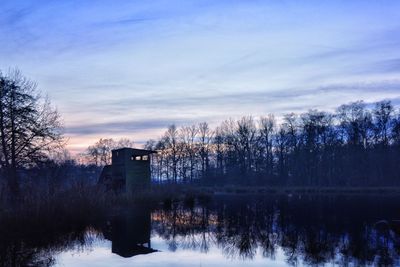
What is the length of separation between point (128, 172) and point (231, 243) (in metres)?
25.7

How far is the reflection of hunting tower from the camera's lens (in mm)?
41562

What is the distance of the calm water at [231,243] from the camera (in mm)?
14109

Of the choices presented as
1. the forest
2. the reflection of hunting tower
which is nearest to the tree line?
the forest

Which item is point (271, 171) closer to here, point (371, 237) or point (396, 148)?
point (396, 148)

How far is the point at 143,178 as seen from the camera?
43625 mm

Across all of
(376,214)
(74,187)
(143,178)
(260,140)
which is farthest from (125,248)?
(260,140)

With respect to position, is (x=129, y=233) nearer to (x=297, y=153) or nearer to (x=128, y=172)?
(x=128, y=172)

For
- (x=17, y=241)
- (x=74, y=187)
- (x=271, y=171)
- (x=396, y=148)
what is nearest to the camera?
(x=17, y=241)

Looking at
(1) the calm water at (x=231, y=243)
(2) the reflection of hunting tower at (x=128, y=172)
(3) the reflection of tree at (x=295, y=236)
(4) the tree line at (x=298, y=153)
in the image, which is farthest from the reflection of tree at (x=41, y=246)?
(4) the tree line at (x=298, y=153)

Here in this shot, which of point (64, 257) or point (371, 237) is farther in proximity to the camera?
point (371, 237)

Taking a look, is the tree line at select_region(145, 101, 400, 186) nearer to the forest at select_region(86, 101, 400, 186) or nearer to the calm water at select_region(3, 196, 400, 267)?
the forest at select_region(86, 101, 400, 186)

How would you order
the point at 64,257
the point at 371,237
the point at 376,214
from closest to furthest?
the point at 64,257 < the point at 371,237 < the point at 376,214

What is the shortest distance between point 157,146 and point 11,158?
2502 inches

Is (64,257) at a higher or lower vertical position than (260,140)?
lower
